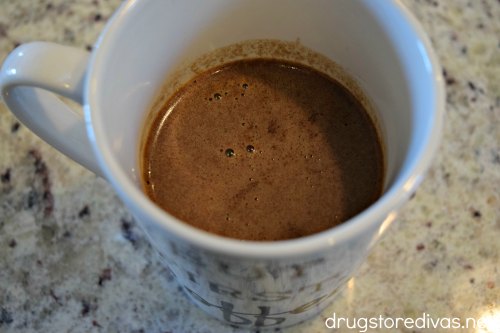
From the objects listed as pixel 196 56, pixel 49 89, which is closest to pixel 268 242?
pixel 49 89

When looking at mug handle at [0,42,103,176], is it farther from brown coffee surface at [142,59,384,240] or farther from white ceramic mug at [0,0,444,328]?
brown coffee surface at [142,59,384,240]

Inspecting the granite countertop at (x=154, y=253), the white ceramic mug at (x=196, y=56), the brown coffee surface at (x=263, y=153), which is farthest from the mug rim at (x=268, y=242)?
the granite countertop at (x=154, y=253)

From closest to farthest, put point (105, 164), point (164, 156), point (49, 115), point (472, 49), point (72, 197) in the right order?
point (105, 164)
point (49, 115)
point (164, 156)
point (72, 197)
point (472, 49)

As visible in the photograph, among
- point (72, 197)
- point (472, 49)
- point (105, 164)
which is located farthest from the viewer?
point (472, 49)

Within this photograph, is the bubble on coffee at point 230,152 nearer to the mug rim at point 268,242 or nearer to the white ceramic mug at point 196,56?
the white ceramic mug at point 196,56

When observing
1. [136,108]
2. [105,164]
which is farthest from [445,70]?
[105,164]

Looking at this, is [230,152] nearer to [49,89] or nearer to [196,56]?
[196,56]

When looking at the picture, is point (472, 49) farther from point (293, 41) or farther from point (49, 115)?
point (49, 115)

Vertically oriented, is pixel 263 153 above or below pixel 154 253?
above
